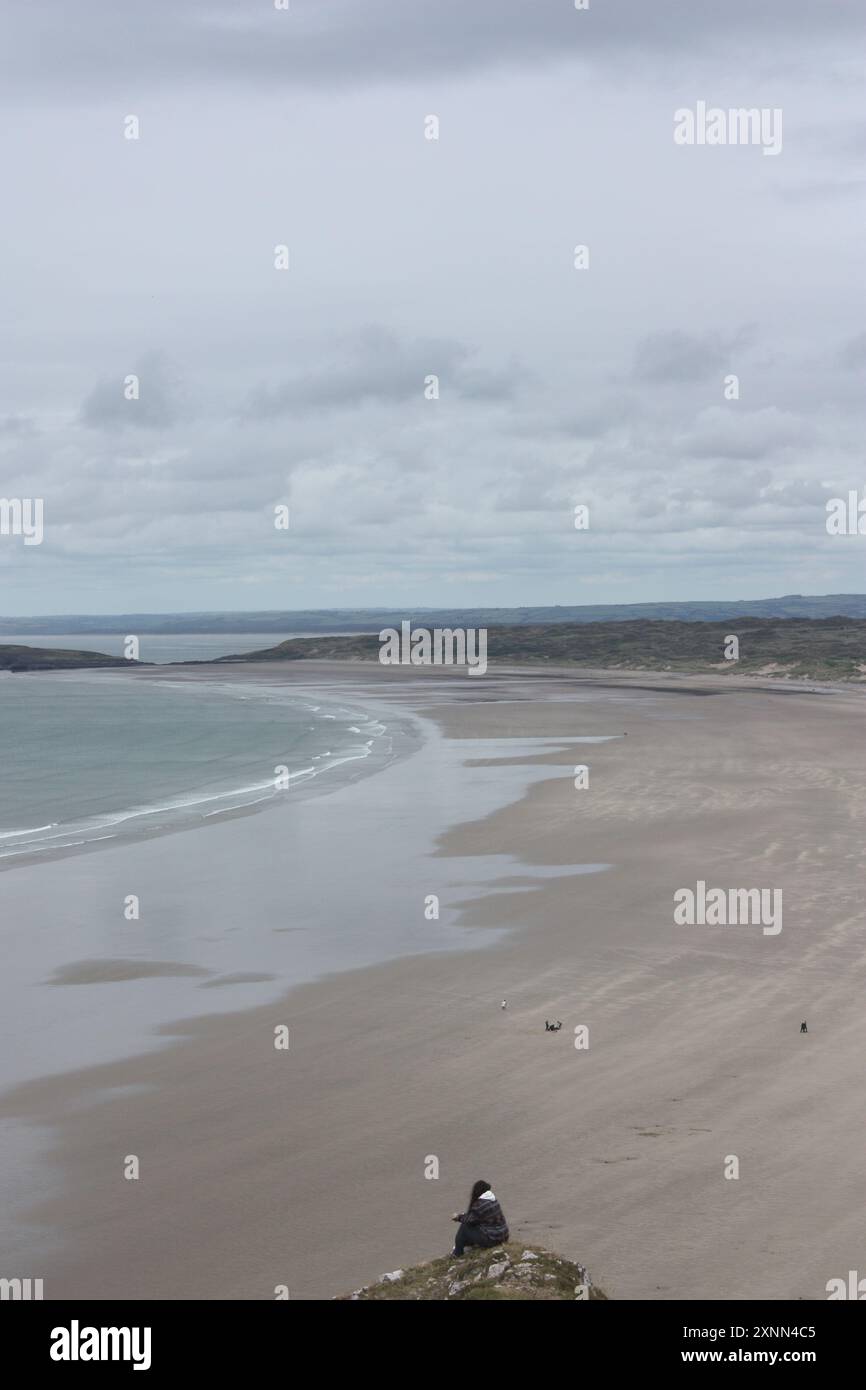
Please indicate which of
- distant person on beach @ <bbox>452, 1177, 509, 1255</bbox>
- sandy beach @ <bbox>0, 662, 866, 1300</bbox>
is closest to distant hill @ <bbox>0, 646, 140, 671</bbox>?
sandy beach @ <bbox>0, 662, 866, 1300</bbox>

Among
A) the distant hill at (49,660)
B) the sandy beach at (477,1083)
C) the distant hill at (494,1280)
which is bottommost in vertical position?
the sandy beach at (477,1083)

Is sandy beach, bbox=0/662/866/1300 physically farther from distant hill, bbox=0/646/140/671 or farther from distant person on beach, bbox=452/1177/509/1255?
distant hill, bbox=0/646/140/671

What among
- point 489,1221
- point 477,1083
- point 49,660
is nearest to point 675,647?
point 49,660

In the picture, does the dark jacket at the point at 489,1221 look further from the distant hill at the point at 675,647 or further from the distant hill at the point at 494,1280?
the distant hill at the point at 675,647

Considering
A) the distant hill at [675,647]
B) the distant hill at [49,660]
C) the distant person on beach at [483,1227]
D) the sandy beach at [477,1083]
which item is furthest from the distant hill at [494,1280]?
the distant hill at [49,660]

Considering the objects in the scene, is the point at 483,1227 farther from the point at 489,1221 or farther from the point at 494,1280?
the point at 494,1280

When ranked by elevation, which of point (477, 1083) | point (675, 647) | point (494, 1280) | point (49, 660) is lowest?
point (477, 1083)
